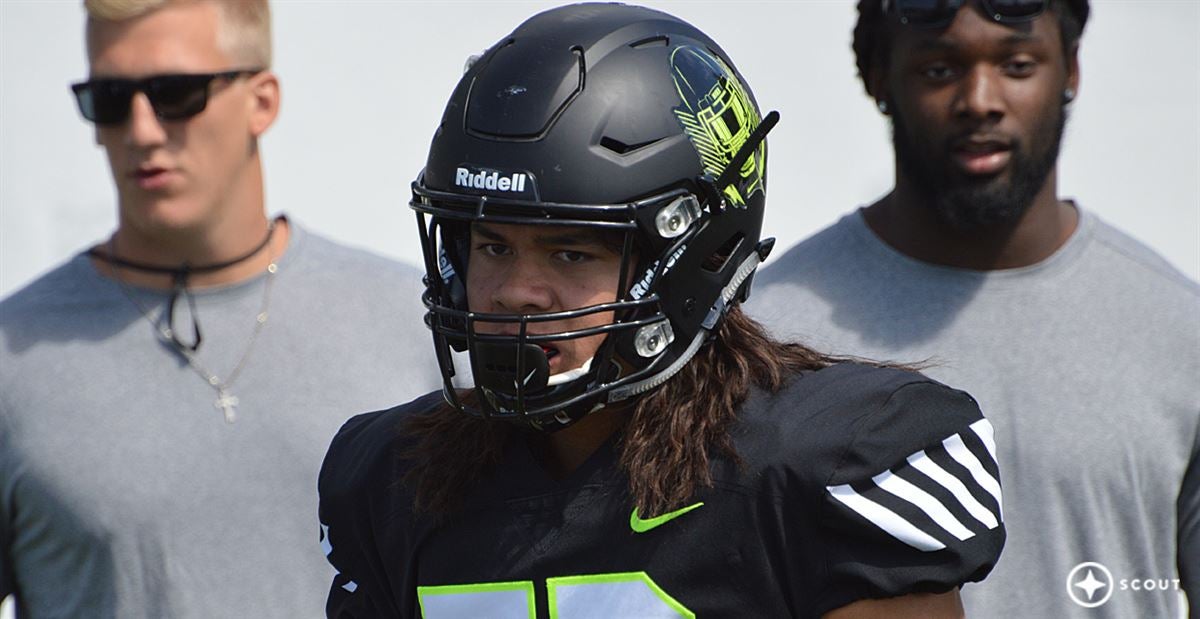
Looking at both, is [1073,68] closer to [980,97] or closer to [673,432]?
[980,97]

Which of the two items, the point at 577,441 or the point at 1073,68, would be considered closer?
the point at 577,441

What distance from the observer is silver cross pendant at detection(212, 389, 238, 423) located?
3.29 meters

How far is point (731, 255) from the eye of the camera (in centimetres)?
237

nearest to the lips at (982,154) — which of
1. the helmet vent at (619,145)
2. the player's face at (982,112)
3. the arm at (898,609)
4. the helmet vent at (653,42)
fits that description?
the player's face at (982,112)

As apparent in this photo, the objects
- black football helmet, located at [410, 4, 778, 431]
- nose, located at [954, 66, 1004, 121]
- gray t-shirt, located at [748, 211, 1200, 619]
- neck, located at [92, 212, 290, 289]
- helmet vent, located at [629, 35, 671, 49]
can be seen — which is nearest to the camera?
black football helmet, located at [410, 4, 778, 431]

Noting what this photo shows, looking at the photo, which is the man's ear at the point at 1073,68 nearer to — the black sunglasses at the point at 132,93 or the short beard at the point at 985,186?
the short beard at the point at 985,186

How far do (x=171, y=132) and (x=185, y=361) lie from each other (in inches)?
16.1

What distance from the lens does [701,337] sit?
2.31 m

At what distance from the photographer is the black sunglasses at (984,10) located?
315 cm

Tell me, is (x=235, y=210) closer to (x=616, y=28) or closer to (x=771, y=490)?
(x=616, y=28)

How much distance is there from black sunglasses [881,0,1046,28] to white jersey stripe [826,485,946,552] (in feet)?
4.23

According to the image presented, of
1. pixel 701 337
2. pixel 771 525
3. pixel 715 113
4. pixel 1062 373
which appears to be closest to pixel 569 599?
pixel 771 525

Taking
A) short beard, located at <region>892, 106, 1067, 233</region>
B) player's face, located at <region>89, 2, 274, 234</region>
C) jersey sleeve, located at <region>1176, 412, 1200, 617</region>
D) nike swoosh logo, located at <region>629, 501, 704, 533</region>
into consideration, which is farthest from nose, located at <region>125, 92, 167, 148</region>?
jersey sleeve, located at <region>1176, 412, 1200, 617</region>

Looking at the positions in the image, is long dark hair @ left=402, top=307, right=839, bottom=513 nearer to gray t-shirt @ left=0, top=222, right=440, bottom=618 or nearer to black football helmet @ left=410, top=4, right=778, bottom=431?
black football helmet @ left=410, top=4, right=778, bottom=431
